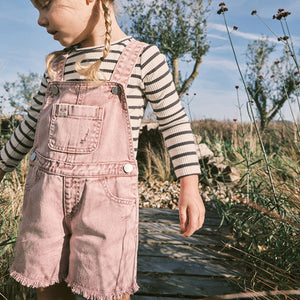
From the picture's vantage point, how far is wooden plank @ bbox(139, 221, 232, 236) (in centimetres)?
309

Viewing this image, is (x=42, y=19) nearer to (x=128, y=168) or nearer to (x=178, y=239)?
(x=128, y=168)

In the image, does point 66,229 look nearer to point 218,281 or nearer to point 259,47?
point 218,281

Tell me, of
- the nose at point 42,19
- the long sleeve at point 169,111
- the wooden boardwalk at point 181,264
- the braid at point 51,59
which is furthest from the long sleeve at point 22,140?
the wooden boardwalk at point 181,264

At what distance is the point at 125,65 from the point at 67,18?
1.05 feet

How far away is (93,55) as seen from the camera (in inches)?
55.4

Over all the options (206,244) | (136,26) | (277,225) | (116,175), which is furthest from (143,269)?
(136,26)

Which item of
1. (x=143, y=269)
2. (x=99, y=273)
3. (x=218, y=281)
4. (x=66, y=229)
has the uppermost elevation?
(x=66, y=229)

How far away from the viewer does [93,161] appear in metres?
1.24

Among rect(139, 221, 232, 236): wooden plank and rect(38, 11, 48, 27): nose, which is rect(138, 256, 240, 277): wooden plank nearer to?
rect(139, 221, 232, 236): wooden plank

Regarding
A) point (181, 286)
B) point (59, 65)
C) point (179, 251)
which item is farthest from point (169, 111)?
point (179, 251)

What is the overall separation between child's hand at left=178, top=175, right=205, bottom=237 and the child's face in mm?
838

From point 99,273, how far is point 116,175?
412 mm

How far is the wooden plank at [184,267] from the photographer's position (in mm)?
2287

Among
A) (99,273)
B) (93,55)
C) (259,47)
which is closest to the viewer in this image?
(99,273)
